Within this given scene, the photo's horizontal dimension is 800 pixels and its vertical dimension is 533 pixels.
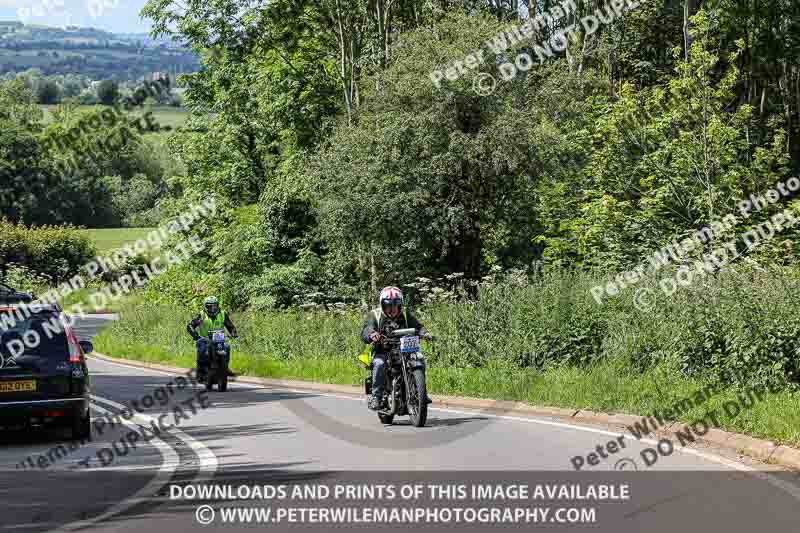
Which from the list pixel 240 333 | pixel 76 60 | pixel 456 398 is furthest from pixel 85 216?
pixel 456 398

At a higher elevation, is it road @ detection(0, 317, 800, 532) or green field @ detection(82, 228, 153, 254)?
green field @ detection(82, 228, 153, 254)

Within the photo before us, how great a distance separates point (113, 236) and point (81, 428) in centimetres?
10280

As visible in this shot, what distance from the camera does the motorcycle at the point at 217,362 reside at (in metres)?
25.5

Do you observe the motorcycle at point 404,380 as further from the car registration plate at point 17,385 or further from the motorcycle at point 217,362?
the motorcycle at point 217,362

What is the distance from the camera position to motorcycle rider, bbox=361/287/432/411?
1673cm

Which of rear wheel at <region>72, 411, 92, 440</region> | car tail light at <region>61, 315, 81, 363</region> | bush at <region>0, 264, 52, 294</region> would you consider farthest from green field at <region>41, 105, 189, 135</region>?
rear wheel at <region>72, 411, 92, 440</region>

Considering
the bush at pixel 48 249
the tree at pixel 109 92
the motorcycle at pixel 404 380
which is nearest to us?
the motorcycle at pixel 404 380

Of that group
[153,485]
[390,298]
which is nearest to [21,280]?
[390,298]

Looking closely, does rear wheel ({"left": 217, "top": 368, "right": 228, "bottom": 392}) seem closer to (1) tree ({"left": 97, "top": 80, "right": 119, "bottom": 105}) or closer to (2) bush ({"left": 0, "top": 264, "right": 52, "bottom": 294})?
(2) bush ({"left": 0, "top": 264, "right": 52, "bottom": 294})

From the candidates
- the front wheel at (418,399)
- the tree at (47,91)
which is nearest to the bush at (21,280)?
the front wheel at (418,399)

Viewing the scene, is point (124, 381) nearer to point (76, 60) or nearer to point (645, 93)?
point (645, 93)

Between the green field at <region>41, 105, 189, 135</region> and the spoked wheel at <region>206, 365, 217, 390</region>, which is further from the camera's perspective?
the green field at <region>41, 105, 189, 135</region>

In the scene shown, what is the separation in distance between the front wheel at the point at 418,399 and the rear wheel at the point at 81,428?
4093 millimetres

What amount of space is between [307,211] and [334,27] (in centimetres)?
746
